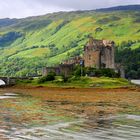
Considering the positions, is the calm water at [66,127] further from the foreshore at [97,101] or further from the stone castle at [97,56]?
the stone castle at [97,56]

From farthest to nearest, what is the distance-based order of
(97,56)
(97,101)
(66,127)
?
(97,56) → (97,101) → (66,127)

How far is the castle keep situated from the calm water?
113536 millimetres

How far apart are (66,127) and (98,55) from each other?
126173mm

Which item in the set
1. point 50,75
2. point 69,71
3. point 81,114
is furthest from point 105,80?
point 81,114

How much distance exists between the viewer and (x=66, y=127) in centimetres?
4122

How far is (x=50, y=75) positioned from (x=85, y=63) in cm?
3162

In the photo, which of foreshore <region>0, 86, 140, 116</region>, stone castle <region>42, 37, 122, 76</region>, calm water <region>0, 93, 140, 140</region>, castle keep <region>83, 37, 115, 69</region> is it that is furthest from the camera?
castle keep <region>83, 37, 115, 69</region>

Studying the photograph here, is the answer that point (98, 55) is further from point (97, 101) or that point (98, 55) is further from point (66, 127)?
point (66, 127)

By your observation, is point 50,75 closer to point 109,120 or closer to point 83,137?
point 109,120

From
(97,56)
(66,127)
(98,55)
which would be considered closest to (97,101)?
(66,127)

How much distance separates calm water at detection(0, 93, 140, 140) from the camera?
117ft

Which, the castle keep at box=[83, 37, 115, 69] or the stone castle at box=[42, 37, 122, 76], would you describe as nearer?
the stone castle at box=[42, 37, 122, 76]

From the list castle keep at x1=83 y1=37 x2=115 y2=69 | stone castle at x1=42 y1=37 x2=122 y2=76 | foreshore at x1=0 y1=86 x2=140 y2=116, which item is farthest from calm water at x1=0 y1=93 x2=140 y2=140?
castle keep at x1=83 y1=37 x2=115 y2=69

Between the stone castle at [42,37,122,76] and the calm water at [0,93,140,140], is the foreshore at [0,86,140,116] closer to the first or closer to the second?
the calm water at [0,93,140,140]
